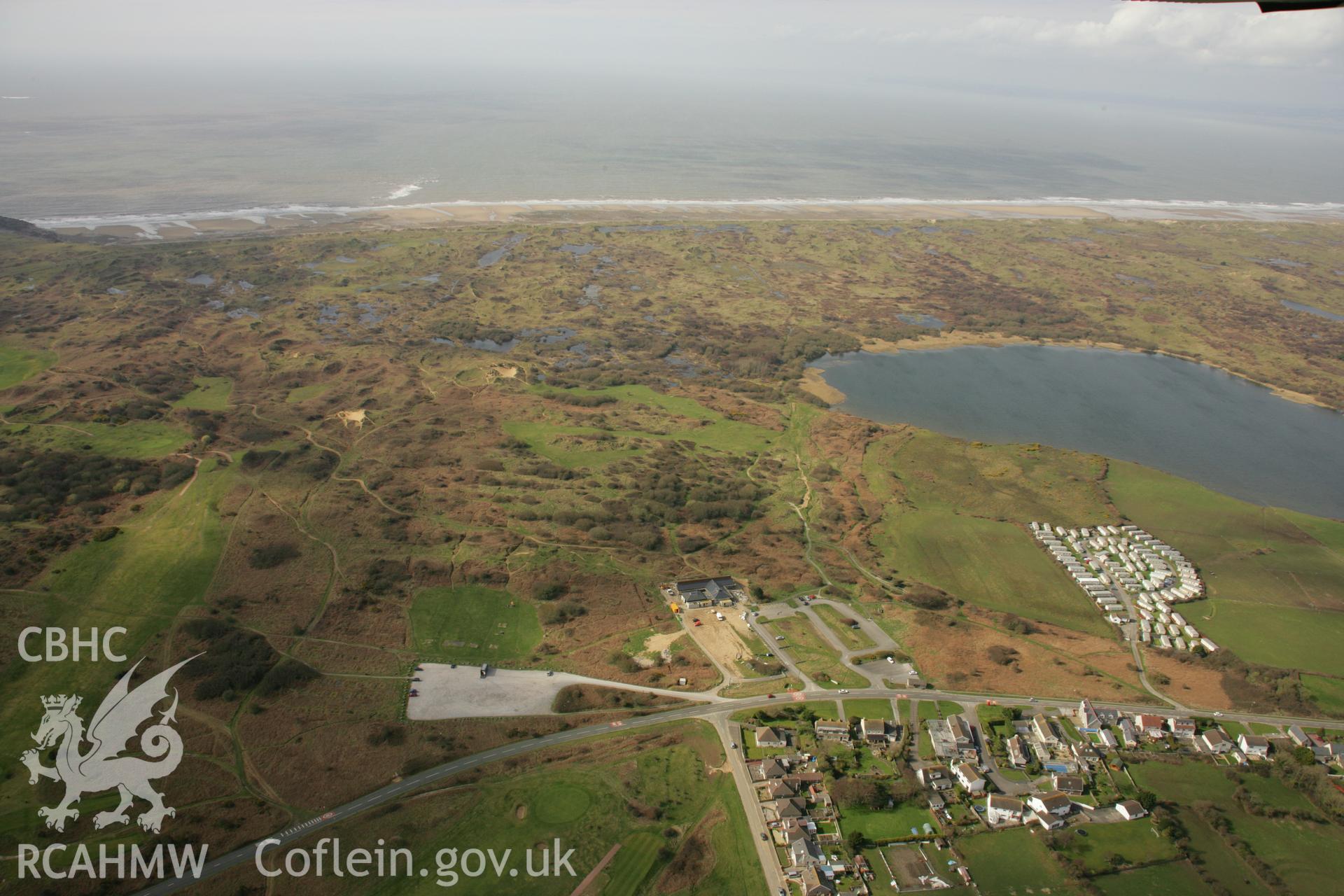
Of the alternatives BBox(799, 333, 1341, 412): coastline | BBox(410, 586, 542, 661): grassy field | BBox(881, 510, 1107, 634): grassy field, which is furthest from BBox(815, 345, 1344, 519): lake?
BBox(410, 586, 542, 661): grassy field

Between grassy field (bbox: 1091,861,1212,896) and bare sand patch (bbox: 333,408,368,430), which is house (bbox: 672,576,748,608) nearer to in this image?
grassy field (bbox: 1091,861,1212,896)

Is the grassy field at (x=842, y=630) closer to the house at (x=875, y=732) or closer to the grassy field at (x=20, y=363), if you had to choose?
the house at (x=875, y=732)

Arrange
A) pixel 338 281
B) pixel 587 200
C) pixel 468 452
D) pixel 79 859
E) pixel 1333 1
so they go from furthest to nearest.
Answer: pixel 587 200 < pixel 338 281 < pixel 468 452 < pixel 79 859 < pixel 1333 1

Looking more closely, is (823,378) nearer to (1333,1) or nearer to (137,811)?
(137,811)

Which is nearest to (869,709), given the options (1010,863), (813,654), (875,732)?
(875,732)

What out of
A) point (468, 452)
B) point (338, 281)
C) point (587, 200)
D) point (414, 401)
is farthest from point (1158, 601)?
point (587, 200)

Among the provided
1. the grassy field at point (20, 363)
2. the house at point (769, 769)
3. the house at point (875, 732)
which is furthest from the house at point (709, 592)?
the grassy field at point (20, 363)

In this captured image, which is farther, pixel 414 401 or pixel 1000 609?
pixel 414 401
